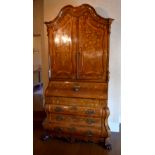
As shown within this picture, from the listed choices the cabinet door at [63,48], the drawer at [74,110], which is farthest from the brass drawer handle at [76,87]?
the drawer at [74,110]

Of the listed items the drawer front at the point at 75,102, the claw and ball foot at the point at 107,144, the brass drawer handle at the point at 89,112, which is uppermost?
the drawer front at the point at 75,102

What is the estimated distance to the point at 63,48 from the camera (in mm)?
3533

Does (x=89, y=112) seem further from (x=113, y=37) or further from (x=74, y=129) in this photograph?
(x=113, y=37)

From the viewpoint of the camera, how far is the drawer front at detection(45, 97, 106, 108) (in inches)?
128

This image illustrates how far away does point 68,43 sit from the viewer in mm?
3514

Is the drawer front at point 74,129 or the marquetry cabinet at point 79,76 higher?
the marquetry cabinet at point 79,76

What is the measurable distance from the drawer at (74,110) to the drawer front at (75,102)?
0.05m

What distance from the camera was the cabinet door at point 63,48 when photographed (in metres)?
3.49

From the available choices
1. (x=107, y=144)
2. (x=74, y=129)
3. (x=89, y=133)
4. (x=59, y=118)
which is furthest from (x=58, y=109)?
(x=107, y=144)

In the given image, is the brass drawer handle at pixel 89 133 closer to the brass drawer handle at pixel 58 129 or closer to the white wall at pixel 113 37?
the brass drawer handle at pixel 58 129

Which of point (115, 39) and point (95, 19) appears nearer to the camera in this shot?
point (95, 19)
